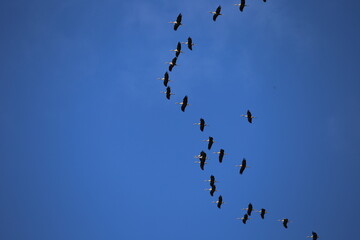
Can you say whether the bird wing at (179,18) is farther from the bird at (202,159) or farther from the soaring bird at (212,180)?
the soaring bird at (212,180)

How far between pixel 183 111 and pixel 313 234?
21.6 metres

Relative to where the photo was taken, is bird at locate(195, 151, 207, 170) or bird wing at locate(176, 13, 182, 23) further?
bird wing at locate(176, 13, 182, 23)

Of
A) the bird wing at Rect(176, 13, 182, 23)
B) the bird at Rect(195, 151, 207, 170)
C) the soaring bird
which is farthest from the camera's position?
the soaring bird

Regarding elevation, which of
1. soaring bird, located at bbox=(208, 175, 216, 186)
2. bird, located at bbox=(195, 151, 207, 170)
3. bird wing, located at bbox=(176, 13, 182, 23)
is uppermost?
bird wing, located at bbox=(176, 13, 182, 23)

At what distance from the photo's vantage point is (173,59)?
268 ft

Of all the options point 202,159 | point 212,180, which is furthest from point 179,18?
point 212,180

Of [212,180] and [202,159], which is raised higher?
[202,159]

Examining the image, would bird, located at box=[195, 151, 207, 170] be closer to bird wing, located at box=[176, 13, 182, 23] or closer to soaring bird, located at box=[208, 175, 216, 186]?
soaring bird, located at box=[208, 175, 216, 186]

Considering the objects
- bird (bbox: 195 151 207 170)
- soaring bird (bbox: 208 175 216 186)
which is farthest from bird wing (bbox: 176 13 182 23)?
soaring bird (bbox: 208 175 216 186)

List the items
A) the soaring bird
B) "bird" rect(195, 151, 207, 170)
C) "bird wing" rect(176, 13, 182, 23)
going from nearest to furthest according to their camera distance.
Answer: "bird" rect(195, 151, 207, 170) → "bird wing" rect(176, 13, 182, 23) → the soaring bird

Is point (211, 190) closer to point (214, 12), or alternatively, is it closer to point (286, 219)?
point (286, 219)

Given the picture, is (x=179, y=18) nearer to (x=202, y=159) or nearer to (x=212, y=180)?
(x=202, y=159)

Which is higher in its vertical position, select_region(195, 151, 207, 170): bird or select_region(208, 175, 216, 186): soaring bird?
select_region(195, 151, 207, 170): bird

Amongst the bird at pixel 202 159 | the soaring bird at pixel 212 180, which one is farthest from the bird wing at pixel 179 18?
the soaring bird at pixel 212 180
